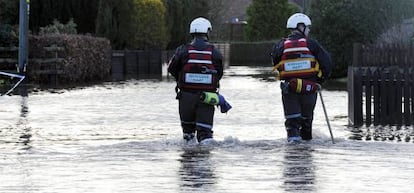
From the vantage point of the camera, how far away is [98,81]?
31375mm

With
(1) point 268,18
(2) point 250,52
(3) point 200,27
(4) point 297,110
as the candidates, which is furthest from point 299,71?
(1) point 268,18

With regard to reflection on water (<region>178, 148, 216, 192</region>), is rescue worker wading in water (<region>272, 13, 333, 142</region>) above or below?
above

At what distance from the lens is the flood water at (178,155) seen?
8711 mm

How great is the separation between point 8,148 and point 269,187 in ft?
14.7

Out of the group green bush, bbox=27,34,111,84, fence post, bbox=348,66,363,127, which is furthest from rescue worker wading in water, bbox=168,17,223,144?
green bush, bbox=27,34,111,84

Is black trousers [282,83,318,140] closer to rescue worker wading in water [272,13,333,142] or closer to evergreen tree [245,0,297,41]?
rescue worker wading in water [272,13,333,142]

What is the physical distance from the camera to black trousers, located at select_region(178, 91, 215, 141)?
39.8 feet

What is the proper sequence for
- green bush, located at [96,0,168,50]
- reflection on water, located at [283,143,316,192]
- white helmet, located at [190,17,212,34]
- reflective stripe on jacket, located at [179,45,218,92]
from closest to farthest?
reflection on water, located at [283,143,316,192]
reflective stripe on jacket, located at [179,45,218,92]
white helmet, located at [190,17,212,34]
green bush, located at [96,0,168,50]

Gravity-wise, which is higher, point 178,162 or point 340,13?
point 340,13

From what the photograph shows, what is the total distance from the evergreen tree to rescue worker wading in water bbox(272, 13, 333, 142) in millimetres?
50714

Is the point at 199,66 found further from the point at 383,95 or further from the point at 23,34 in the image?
the point at 23,34

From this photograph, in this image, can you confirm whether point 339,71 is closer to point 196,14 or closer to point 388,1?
point 388,1

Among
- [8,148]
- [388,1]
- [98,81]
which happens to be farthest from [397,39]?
[8,148]

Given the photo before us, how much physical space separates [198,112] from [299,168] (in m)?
2.70
